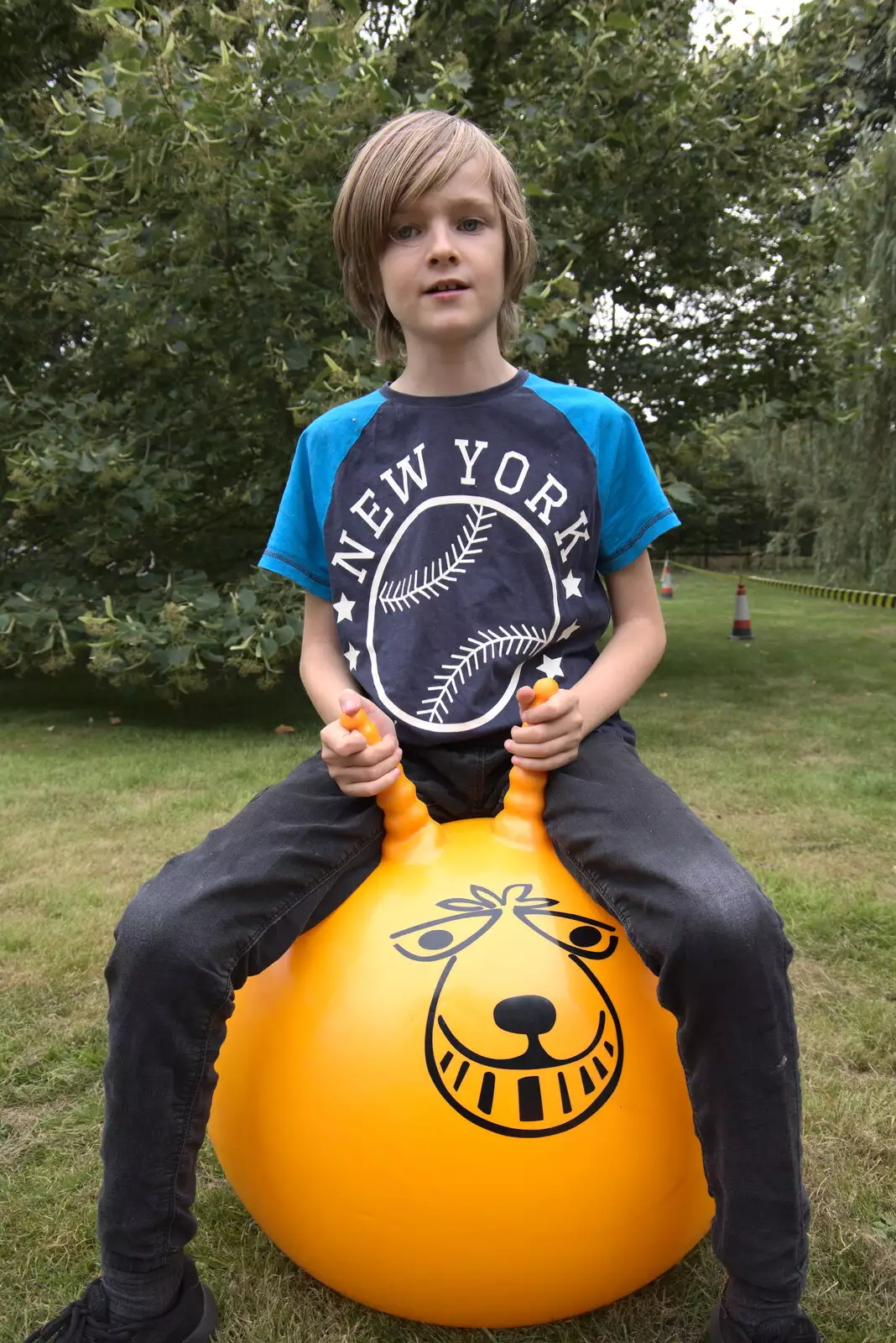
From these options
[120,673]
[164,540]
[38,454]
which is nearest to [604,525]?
[120,673]

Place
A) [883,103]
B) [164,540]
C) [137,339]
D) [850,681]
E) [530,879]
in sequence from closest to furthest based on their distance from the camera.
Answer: [530,879] → [137,339] → [164,540] → [850,681] → [883,103]

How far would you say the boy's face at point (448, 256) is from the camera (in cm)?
195

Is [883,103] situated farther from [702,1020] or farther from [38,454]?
[702,1020]

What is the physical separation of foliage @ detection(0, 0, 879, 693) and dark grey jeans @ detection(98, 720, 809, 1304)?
4219 millimetres

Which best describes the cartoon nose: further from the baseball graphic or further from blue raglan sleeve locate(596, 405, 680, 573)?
blue raglan sleeve locate(596, 405, 680, 573)

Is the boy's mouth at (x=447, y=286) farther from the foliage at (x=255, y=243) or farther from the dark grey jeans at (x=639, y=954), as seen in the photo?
the foliage at (x=255, y=243)

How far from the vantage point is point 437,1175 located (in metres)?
1.59

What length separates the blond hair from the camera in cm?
194

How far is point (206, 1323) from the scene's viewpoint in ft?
5.65

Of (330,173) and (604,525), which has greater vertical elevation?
(330,173)

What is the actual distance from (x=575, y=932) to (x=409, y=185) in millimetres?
1400

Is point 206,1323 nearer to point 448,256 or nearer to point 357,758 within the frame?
point 357,758

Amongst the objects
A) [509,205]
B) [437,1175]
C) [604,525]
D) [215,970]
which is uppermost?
[509,205]

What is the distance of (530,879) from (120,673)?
4.92 metres
